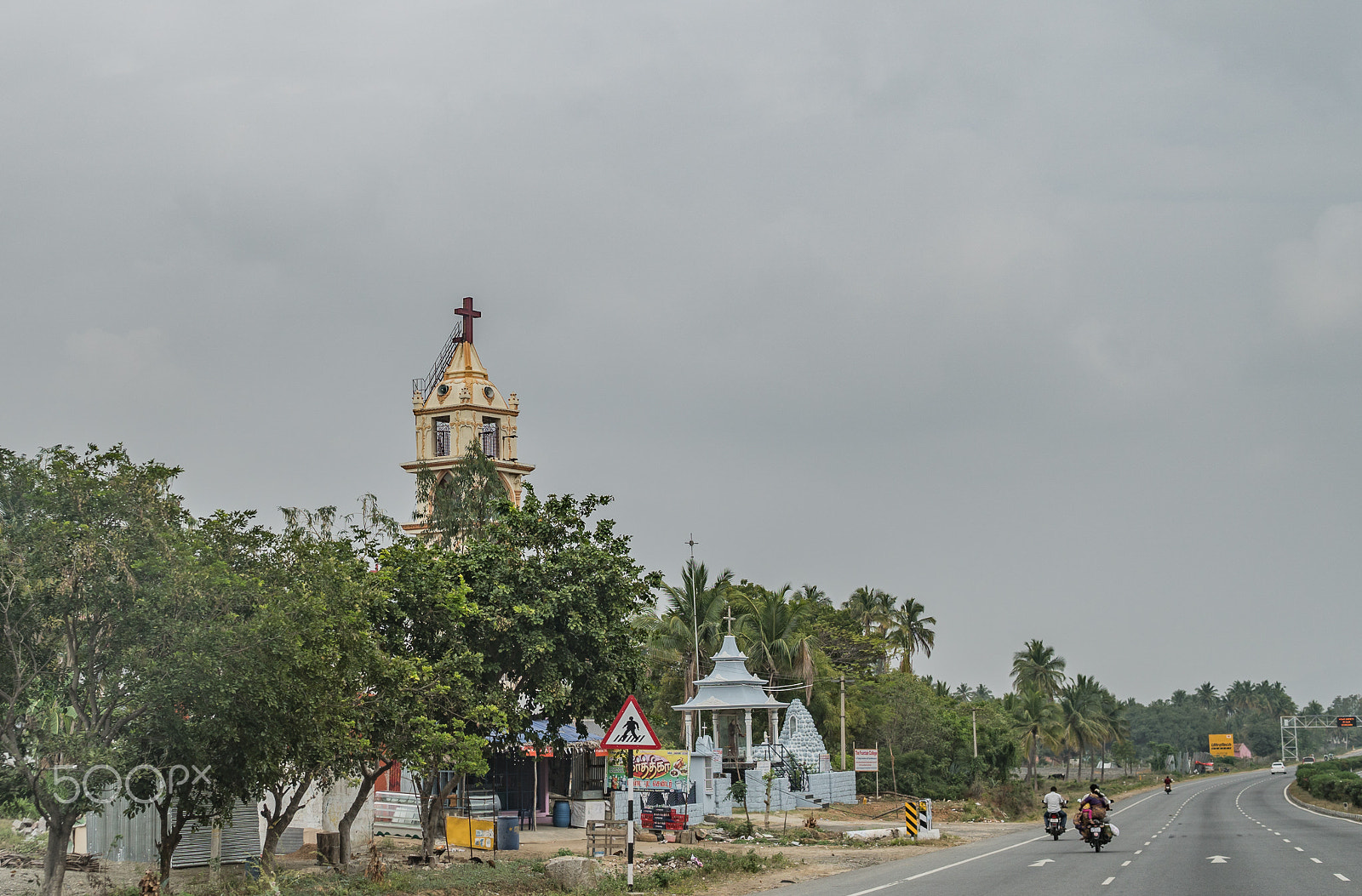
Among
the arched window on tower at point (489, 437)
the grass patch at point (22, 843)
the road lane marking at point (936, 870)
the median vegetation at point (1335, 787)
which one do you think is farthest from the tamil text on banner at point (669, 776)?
the arched window on tower at point (489, 437)

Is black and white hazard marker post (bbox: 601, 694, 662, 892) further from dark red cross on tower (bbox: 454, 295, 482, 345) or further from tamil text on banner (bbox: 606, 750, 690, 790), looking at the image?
dark red cross on tower (bbox: 454, 295, 482, 345)

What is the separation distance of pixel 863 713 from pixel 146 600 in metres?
62.2

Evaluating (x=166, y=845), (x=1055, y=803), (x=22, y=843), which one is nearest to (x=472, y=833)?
(x=166, y=845)

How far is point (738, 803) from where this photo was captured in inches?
1772

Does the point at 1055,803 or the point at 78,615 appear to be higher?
the point at 78,615

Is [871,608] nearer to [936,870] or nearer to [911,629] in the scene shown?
[911,629]

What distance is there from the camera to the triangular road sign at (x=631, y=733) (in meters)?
17.8

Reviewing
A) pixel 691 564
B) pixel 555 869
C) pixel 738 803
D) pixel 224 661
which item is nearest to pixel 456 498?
pixel 738 803

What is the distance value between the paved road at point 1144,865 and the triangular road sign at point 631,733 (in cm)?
439

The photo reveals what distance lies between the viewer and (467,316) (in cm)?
7769

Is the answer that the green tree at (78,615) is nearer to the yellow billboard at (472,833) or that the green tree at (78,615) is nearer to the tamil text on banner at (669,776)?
the yellow billboard at (472,833)

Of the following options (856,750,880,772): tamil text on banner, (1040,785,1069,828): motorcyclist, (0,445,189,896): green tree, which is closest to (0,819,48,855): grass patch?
(0,445,189,896): green tree

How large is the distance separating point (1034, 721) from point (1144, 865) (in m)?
77.4

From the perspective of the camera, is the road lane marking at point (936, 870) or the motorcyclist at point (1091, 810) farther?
the motorcyclist at point (1091, 810)
